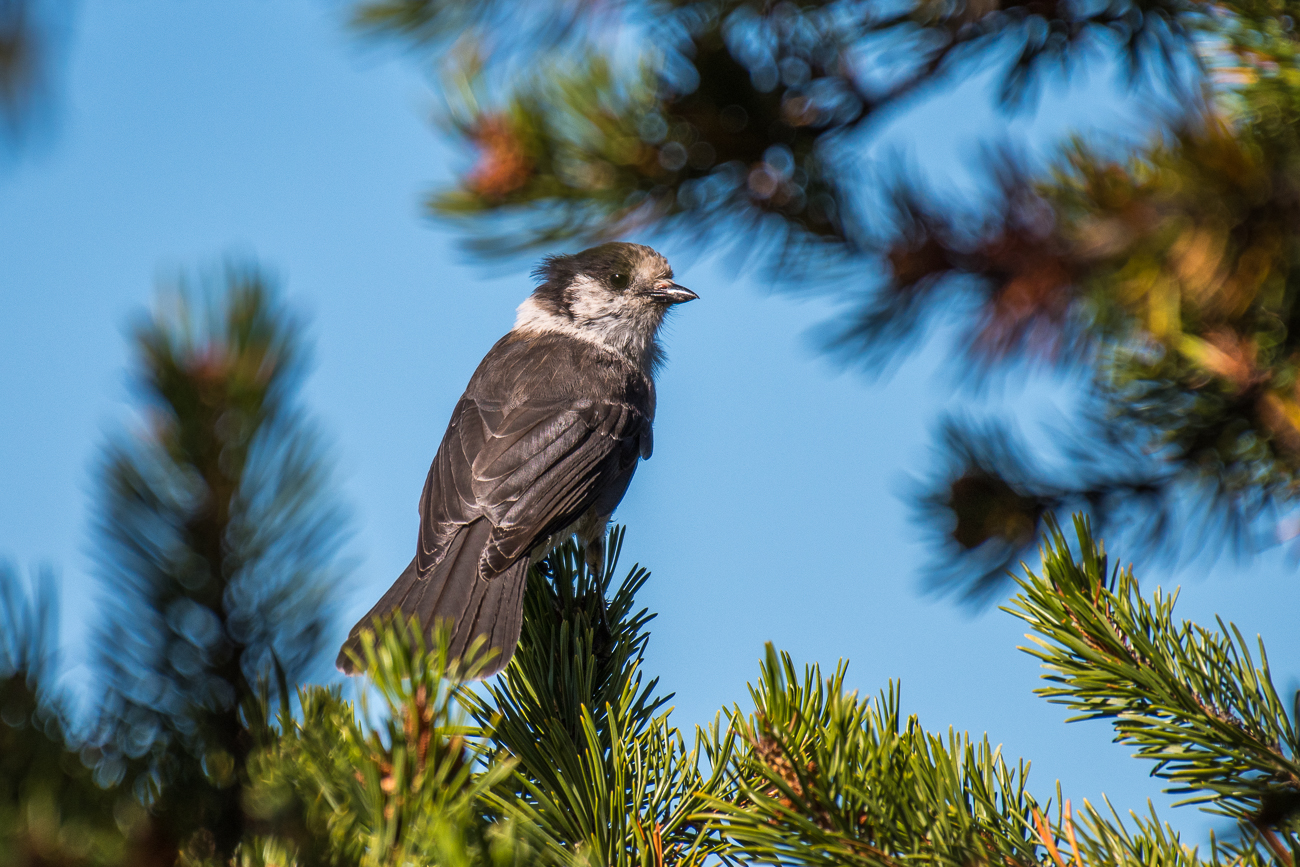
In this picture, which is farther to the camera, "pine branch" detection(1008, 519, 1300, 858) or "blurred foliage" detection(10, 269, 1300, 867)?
"pine branch" detection(1008, 519, 1300, 858)

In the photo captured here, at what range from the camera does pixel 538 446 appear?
4059mm

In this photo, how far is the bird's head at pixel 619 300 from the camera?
536cm

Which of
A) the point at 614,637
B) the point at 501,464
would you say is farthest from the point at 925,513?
the point at 501,464

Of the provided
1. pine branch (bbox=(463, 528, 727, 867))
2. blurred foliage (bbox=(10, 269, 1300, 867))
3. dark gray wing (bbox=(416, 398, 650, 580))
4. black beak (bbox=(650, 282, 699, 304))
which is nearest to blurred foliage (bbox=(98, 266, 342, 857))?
blurred foliage (bbox=(10, 269, 1300, 867))

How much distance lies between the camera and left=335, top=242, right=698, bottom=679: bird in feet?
10.3

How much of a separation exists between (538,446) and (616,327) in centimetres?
152

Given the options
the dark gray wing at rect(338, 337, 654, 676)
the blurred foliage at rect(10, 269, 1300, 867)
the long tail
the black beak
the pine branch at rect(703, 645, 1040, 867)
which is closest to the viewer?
the blurred foliage at rect(10, 269, 1300, 867)

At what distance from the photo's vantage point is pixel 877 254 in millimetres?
1438

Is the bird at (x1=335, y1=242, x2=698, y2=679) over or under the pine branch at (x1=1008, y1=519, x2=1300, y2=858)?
over

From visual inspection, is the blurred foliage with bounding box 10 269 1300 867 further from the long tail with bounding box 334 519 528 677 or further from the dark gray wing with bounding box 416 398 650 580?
the dark gray wing with bounding box 416 398 650 580

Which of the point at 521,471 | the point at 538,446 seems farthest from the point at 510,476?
the point at 538,446

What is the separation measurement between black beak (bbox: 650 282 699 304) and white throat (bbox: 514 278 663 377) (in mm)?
111

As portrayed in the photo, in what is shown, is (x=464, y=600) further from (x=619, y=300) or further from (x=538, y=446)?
(x=619, y=300)

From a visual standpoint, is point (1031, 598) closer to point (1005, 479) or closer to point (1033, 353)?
point (1005, 479)
